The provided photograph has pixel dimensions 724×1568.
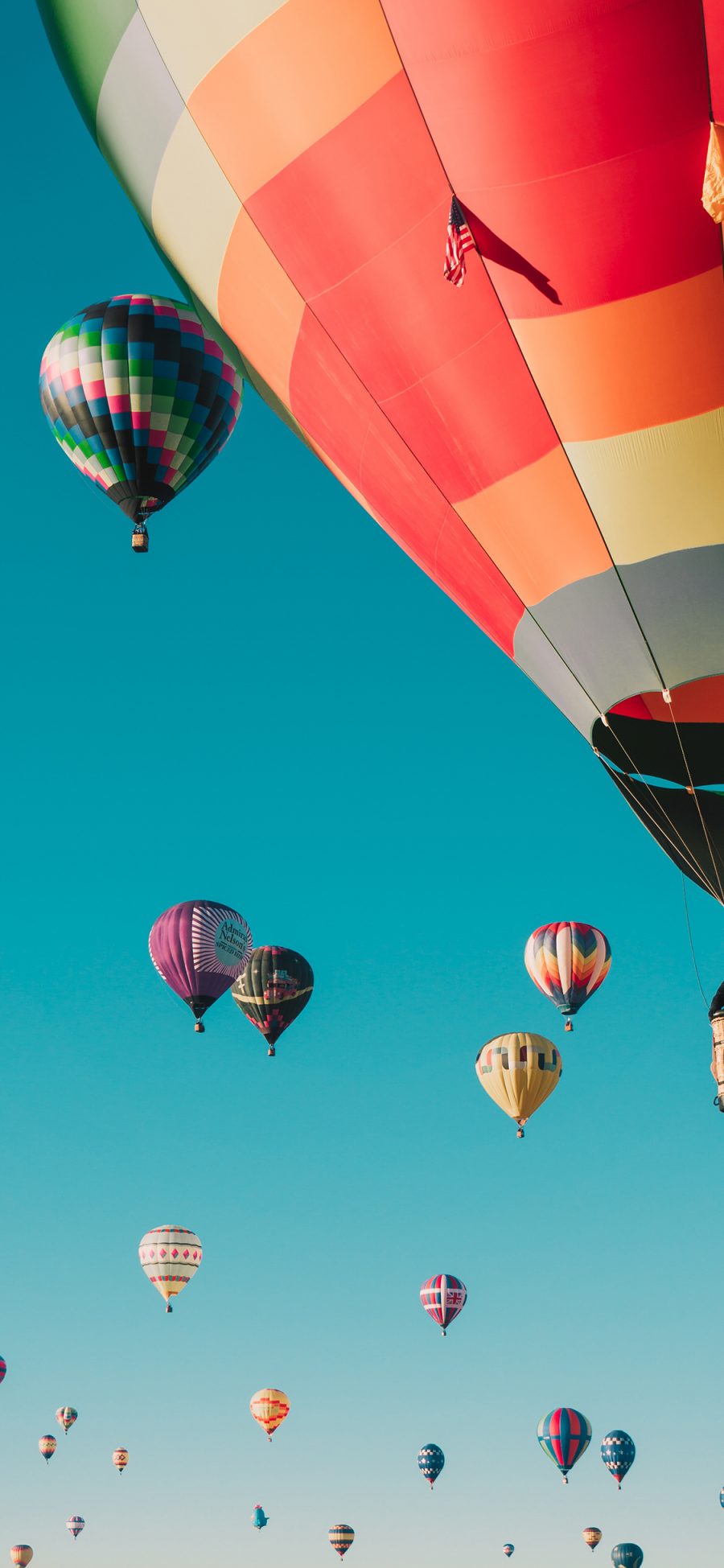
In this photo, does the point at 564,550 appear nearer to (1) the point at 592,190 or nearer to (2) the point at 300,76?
(1) the point at 592,190

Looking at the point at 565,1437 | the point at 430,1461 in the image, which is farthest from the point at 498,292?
the point at 430,1461

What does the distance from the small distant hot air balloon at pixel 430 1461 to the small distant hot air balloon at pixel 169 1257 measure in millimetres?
13233

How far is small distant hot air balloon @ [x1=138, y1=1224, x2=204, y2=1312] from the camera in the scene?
3197cm

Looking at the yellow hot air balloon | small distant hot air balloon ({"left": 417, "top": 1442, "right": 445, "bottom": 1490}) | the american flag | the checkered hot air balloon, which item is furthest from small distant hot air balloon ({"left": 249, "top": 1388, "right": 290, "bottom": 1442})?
the american flag

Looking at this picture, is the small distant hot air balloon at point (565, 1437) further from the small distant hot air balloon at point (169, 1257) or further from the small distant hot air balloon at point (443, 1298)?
the small distant hot air balloon at point (169, 1257)

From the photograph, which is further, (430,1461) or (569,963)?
(430,1461)

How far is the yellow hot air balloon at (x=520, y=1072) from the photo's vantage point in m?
27.3

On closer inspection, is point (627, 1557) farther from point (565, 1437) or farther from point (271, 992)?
point (271, 992)

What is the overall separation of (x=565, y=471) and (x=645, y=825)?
283 cm

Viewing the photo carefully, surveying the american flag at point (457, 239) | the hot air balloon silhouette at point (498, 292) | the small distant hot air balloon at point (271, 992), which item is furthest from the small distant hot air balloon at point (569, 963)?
the american flag at point (457, 239)

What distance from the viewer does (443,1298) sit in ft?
113

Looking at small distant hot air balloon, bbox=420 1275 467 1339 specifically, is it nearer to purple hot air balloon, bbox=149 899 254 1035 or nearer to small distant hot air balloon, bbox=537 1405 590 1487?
small distant hot air balloon, bbox=537 1405 590 1487

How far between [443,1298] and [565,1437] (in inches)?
190

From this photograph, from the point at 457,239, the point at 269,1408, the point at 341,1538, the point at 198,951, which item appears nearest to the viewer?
the point at 457,239
